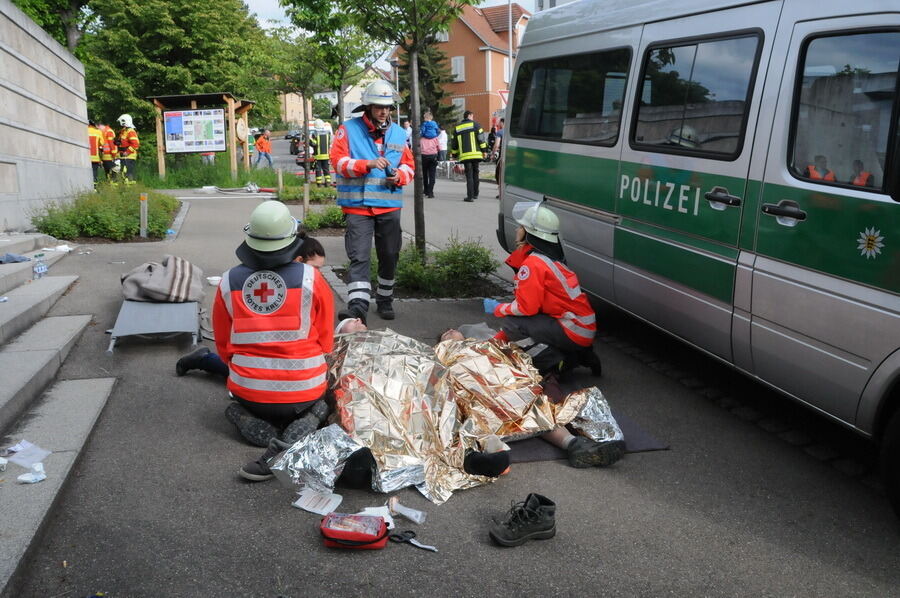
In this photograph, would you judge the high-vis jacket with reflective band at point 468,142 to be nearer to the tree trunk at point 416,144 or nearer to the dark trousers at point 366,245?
the tree trunk at point 416,144

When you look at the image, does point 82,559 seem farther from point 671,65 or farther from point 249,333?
point 671,65

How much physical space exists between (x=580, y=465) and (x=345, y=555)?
149 centimetres

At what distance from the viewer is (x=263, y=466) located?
398cm

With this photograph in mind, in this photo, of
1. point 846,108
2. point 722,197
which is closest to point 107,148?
point 722,197

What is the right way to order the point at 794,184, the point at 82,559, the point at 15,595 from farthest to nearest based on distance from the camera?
the point at 794,184, the point at 82,559, the point at 15,595

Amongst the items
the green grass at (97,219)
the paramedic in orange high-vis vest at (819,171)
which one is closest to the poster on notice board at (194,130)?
the green grass at (97,219)

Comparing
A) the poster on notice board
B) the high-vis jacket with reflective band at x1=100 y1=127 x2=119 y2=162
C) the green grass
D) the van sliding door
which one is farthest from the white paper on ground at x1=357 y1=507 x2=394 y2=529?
the high-vis jacket with reflective band at x1=100 y1=127 x2=119 y2=162

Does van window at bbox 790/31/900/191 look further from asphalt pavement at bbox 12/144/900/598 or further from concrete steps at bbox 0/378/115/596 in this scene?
concrete steps at bbox 0/378/115/596

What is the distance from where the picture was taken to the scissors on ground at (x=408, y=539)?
3.40 meters

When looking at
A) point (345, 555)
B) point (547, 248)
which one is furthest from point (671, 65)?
point (345, 555)

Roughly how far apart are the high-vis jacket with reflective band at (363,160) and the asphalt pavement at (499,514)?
6.92 feet

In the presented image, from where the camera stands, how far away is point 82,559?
3244 mm

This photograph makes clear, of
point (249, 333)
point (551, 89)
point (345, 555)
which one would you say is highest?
point (551, 89)

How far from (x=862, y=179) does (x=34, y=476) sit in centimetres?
416
